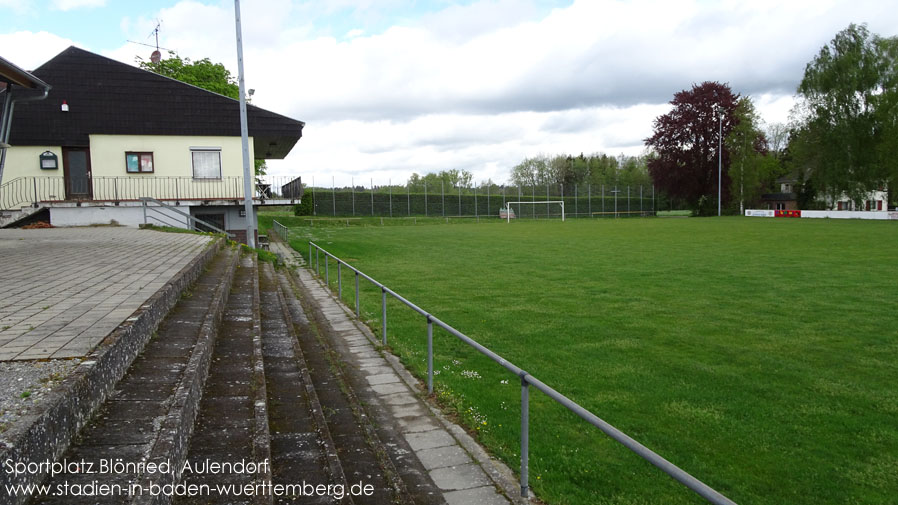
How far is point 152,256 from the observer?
9852 millimetres

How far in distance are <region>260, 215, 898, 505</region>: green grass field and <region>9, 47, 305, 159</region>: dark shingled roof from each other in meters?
13.0

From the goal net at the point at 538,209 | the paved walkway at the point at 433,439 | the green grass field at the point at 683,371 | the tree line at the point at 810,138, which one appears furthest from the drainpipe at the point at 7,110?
the tree line at the point at 810,138

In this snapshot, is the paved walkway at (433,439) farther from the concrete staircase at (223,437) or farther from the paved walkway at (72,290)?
the paved walkway at (72,290)

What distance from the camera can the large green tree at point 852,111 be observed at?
4822 cm

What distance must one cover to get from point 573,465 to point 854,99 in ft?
191

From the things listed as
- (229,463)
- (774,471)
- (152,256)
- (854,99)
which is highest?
(854,99)

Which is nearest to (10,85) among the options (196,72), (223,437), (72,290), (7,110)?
(7,110)

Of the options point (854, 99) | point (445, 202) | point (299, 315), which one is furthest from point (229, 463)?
point (854, 99)

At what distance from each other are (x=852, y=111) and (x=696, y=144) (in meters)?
13.8

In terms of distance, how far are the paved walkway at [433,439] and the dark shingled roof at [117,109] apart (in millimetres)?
18721

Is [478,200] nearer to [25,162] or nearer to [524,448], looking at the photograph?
[25,162]

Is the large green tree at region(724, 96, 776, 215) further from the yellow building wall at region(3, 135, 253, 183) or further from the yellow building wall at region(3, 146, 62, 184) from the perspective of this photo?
the yellow building wall at region(3, 146, 62, 184)

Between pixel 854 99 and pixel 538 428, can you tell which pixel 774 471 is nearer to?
pixel 538 428

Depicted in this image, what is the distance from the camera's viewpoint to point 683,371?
630 cm
